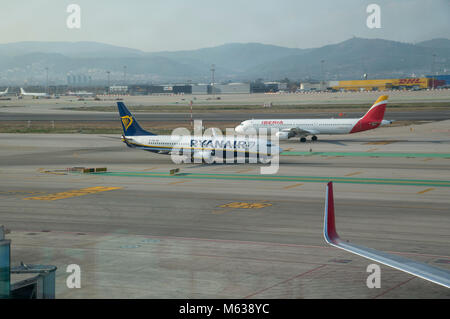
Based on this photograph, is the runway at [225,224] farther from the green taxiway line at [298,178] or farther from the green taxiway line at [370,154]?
the green taxiway line at [370,154]

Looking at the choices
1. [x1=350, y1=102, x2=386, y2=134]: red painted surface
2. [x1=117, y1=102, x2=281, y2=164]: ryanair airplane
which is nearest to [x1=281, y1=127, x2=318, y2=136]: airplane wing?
[x1=350, y1=102, x2=386, y2=134]: red painted surface

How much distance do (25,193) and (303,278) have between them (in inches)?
1193

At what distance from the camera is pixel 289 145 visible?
3329 inches

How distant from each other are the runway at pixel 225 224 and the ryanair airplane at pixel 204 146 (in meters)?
1.58

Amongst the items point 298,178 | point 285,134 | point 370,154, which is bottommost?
point 298,178

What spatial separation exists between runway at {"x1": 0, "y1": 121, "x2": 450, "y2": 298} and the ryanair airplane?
1.58 metres

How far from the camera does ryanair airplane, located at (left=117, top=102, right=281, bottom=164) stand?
61.0 m

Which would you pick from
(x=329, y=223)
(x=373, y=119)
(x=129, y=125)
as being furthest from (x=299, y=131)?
(x=329, y=223)

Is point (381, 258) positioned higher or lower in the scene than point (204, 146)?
lower

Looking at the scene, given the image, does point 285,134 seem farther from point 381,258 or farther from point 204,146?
point 381,258

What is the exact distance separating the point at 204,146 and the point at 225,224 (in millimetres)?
28752

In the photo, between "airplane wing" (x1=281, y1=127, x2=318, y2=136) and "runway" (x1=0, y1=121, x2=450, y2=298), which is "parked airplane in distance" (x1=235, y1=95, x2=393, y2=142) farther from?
"runway" (x1=0, y1=121, x2=450, y2=298)

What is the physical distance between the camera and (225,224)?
34188 millimetres

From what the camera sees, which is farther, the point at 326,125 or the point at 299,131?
the point at 326,125
